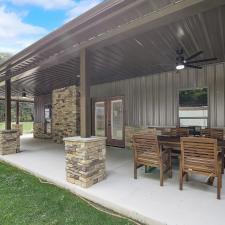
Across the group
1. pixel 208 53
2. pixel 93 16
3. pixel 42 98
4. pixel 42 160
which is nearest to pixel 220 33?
pixel 208 53

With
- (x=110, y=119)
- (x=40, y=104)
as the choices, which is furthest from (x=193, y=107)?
(x=40, y=104)

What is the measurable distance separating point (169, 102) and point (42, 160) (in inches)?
171

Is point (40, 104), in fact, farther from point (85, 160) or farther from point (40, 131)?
point (85, 160)

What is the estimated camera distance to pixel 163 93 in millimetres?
6977

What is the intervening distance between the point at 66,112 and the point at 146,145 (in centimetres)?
614

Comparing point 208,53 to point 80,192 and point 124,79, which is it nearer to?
point 124,79

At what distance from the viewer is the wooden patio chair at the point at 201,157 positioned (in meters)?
3.21

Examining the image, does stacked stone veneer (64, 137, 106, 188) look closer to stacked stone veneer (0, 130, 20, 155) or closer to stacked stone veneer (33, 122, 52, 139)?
stacked stone veneer (0, 130, 20, 155)

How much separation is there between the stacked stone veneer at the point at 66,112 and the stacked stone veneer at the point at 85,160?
192 inches

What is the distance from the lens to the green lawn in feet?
9.07

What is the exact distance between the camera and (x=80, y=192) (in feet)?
12.1

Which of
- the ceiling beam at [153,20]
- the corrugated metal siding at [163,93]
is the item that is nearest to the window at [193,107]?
the corrugated metal siding at [163,93]

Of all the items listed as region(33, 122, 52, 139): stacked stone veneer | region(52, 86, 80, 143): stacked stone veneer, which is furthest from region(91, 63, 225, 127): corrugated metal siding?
region(33, 122, 52, 139): stacked stone veneer

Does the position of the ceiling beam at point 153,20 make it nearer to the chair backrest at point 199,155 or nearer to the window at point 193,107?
the chair backrest at point 199,155
